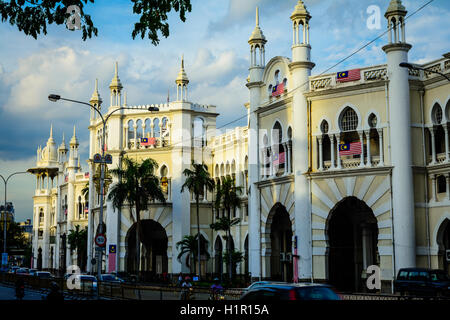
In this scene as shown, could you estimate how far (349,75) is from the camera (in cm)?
3834

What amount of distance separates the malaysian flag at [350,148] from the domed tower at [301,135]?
2.32 meters

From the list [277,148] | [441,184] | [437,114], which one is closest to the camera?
[441,184]

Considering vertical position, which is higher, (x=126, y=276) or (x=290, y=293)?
(x=290, y=293)

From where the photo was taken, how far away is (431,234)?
35.3m

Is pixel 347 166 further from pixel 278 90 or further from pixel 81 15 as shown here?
pixel 81 15

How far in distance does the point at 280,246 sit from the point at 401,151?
14.2 m

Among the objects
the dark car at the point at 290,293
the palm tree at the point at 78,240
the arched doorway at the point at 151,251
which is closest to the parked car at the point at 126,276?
the arched doorway at the point at 151,251

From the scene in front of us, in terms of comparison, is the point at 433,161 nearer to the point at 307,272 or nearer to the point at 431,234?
the point at 431,234

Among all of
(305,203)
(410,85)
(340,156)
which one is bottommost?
(305,203)

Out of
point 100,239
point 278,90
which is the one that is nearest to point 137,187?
point 278,90

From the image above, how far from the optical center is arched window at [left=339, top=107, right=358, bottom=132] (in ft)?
125

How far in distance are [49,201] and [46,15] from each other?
92998mm

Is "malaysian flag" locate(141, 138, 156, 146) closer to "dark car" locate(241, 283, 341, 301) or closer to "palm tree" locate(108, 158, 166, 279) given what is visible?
"palm tree" locate(108, 158, 166, 279)
